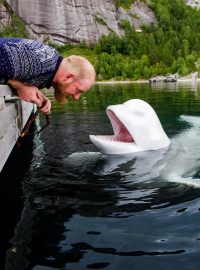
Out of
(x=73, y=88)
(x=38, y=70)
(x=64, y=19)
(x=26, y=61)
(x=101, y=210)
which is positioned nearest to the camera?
(x=26, y=61)

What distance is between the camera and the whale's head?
8.98m

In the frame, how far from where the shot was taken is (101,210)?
541 centimetres

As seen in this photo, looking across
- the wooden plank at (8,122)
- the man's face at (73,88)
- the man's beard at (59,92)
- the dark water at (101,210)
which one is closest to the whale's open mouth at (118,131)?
the dark water at (101,210)

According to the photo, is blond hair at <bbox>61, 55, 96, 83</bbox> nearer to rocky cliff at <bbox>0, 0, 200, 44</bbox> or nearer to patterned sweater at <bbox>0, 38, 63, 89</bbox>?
patterned sweater at <bbox>0, 38, 63, 89</bbox>

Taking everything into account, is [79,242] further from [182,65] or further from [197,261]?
[182,65]

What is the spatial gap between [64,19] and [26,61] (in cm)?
17144

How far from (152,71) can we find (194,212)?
14097cm

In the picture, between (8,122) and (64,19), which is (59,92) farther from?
(64,19)

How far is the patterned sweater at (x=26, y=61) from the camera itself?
4035 millimetres

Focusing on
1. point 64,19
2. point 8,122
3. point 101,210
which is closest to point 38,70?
point 101,210

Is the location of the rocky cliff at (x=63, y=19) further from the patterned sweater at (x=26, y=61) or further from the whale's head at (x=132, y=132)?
the patterned sweater at (x=26, y=61)

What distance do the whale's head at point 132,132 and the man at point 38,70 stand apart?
4327mm

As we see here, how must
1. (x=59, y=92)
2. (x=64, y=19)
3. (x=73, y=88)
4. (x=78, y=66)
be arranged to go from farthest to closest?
1. (x=64, y=19)
2. (x=59, y=92)
3. (x=73, y=88)
4. (x=78, y=66)

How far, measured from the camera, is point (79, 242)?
14.3 ft
